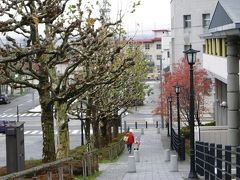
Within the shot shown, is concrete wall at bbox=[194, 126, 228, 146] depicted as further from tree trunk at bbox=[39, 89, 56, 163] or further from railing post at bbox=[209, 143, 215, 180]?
railing post at bbox=[209, 143, 215, 180]

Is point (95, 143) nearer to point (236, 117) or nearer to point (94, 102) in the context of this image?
point (94, 102)

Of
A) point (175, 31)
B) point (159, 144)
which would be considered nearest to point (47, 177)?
point (159, 144)

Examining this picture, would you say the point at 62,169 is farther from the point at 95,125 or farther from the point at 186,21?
the point at 186,21

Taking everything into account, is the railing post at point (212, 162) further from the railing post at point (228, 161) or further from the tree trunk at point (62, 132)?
the tree trunk at point (62, 132)

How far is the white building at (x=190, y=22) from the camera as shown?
220 feet

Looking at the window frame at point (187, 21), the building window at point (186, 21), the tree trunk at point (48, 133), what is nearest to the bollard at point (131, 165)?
the tree trunk at point (48, 133)

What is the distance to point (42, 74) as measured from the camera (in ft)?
62.0

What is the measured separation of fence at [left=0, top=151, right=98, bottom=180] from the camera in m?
10.9

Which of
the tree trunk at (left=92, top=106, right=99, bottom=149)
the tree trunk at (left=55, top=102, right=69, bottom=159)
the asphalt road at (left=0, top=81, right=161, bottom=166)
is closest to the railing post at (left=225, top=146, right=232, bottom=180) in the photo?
the tree trunk at (left=55, top=102, right=69, bottom=159)

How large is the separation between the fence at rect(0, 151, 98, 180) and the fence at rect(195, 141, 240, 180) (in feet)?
12.5

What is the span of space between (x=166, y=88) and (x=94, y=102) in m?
21.3

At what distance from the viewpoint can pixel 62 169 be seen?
590 inches

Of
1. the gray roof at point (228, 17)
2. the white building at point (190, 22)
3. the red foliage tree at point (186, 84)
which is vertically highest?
the white building at point (190, 22)

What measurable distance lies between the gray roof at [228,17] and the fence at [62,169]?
7737 mm
